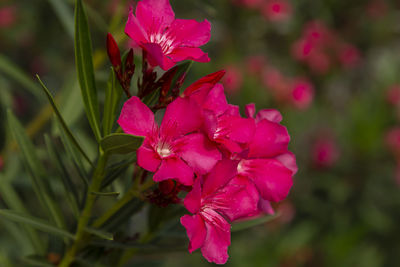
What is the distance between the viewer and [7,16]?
195cm

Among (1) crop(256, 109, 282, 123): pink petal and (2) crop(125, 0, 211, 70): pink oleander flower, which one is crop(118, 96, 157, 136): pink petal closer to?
(2) crop(125, 0, 211, 70): pink oleander flower

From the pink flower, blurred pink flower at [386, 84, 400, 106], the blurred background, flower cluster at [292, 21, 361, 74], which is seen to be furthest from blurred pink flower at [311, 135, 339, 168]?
the pink flower

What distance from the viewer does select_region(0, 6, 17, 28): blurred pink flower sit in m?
1.95

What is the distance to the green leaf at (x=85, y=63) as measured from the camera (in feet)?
2.03

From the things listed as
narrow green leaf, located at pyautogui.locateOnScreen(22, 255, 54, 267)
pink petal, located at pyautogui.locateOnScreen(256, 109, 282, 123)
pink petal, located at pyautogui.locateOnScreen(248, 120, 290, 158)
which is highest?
pink petal, located at pyautogui.locateOnScreen(256, 109, 282, 123)

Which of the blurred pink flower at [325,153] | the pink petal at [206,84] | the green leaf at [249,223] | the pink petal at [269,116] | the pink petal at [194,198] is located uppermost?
the pink petal at [206,84]

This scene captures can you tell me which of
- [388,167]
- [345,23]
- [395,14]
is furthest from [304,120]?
[395,14]

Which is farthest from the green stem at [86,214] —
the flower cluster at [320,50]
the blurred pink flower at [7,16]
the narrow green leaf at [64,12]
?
the flower cluster at [320,50]

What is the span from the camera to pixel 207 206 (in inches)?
24.5

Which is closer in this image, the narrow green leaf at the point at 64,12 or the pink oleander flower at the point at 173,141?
the pink oleander flower at the point at 173,141

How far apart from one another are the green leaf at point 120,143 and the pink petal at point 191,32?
0.20m

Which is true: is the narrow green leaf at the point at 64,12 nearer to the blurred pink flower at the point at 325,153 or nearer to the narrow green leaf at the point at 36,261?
the narrow green leaf at the point at 36,261

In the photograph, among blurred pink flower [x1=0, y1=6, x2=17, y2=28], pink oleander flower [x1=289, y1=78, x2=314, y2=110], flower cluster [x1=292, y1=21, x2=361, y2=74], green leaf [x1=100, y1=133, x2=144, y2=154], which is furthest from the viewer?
flower cluster [x1=292, y1=21, x2=361, y2=74]

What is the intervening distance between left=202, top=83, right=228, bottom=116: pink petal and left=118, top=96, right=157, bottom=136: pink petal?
9 centimetres
